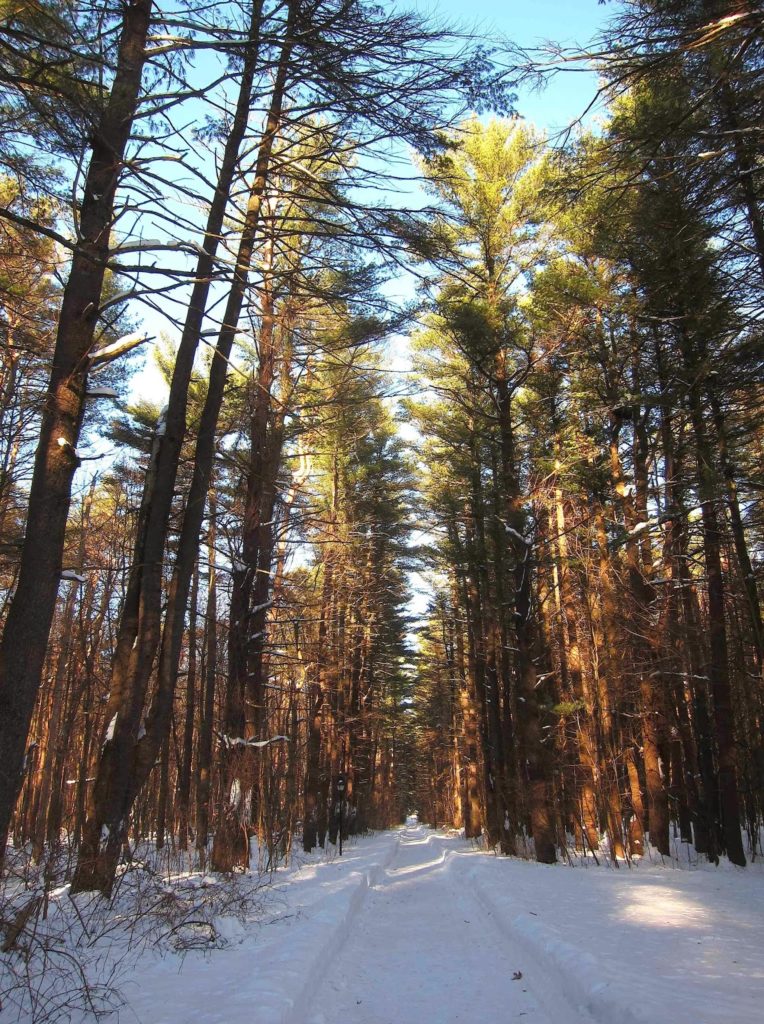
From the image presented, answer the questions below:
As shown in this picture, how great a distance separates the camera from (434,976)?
5.57m

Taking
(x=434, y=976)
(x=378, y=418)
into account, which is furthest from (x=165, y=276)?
(x=378, y=418)

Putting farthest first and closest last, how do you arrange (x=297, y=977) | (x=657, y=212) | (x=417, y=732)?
(x=417, y=732) → (x=657, y=212) → (x=297, y=977)

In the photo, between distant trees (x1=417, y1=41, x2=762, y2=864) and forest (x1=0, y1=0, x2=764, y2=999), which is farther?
distant trees (x1=417, y1=41, x2=762, y2=864)

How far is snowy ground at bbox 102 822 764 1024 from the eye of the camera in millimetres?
3969

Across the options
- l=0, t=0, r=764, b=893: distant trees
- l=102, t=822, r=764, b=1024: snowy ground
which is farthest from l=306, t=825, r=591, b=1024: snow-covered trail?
l=0, t=0, r=764, b=893: distant trees

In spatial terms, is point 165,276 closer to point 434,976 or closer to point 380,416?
point 434,976

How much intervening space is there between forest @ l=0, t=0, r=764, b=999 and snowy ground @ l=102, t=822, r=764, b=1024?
155 cm

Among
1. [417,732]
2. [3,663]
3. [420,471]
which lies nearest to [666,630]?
[3,663]

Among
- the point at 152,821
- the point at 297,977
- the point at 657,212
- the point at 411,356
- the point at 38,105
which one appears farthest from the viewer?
the point at 152,821

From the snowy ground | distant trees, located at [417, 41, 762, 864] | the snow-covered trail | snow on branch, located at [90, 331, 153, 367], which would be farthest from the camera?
distant trees, located at [417, 41, 762, 864]

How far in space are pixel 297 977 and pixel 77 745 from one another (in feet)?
78.4

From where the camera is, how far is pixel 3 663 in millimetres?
4746

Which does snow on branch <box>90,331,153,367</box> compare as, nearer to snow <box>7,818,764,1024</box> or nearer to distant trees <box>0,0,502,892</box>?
distant trees <box>0,0,502,892</box>

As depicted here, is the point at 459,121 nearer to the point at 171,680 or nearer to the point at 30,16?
the point at 30,16
